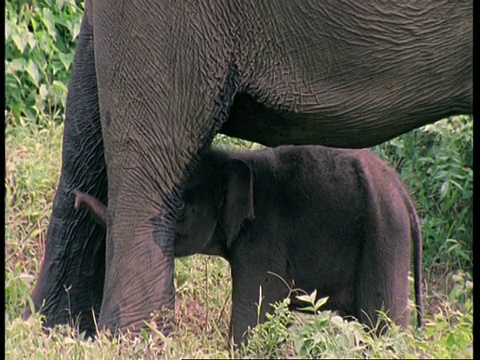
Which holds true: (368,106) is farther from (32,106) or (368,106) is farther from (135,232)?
(32,106)

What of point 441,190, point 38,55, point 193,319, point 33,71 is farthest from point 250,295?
point 38,55

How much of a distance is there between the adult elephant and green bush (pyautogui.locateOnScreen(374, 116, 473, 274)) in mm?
1929

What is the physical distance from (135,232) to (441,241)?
2321 mm

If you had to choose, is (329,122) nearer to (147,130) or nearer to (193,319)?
(147,130)

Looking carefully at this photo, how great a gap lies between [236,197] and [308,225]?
0.96ft

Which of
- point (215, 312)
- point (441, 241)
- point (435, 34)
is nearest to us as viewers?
point (435, 34)

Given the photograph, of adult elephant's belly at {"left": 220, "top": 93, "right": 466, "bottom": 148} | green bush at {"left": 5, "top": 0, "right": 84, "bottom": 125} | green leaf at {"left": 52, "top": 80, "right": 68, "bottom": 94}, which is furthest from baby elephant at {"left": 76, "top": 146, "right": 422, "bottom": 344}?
green bush at {"left": 5, "top": 0, "right": 84, "bottom": 125}

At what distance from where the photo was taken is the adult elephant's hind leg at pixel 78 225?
4383 millimetres

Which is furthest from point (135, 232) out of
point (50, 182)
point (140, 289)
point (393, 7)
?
point (50, 182)

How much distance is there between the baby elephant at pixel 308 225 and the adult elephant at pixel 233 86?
0.82 meters

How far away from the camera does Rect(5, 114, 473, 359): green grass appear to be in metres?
3.06

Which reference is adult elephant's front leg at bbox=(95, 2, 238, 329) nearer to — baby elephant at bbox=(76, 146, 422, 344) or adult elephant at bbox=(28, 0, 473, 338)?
adult elephant at bbox=(28, 0, 473, 338)

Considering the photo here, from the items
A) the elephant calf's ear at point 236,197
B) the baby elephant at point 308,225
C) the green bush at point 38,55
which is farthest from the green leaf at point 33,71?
the elephant calf's ear at point 236,197

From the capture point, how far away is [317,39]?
12.1 feet
